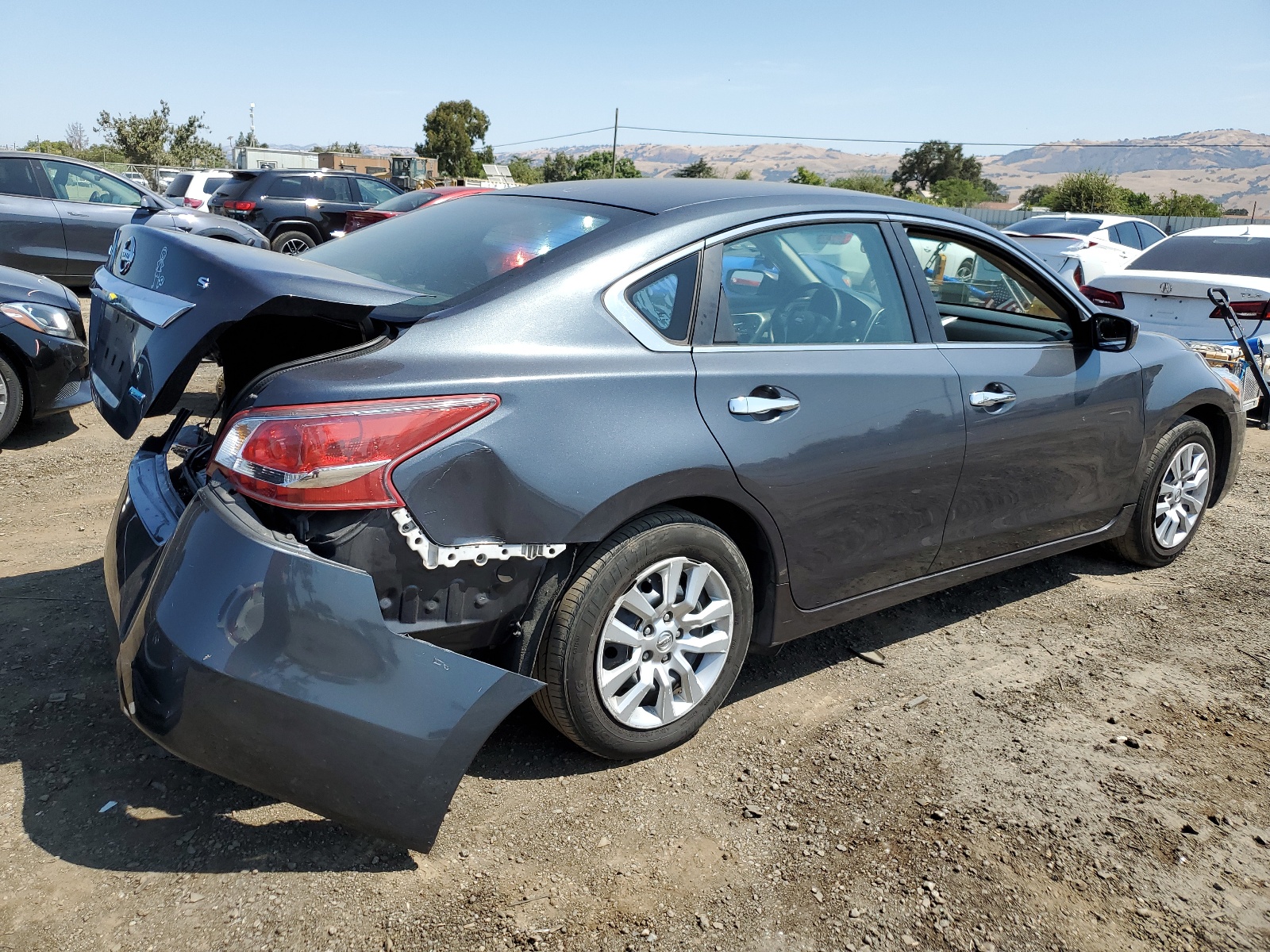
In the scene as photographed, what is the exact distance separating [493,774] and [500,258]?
4.93 ft

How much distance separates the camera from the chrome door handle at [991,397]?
3.45 metres

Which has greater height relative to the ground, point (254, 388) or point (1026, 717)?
point (254, 388)

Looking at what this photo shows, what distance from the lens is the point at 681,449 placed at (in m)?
2.69

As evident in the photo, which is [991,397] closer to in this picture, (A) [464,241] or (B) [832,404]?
(B) [832,404]

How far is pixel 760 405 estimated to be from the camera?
9.42 ft

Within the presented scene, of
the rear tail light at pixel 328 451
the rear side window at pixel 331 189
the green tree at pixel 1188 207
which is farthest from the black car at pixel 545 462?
Answer: the green tree at pixel 1188 207

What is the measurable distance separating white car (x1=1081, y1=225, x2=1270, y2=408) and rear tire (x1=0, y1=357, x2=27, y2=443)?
22.6 feet

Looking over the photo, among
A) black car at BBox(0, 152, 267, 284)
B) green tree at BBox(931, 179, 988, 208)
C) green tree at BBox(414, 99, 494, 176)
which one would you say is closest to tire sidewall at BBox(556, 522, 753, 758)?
black car at BBox(0, 152, 267, 284)

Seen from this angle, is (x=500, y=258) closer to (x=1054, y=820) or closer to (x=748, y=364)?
(x=748, y=364)

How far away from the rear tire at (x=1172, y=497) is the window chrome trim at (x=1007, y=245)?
832 mm

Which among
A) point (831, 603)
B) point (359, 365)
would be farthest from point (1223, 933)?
point (359, 365)

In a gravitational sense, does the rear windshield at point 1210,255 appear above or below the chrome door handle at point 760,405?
above

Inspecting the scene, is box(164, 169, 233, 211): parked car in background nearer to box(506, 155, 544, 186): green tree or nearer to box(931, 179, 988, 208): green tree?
box(931, 179, 988, 208): green tree

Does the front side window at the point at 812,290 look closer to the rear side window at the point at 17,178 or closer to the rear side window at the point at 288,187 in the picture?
the rear side window at the point at 17,178
